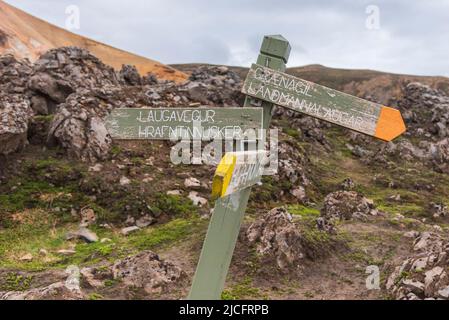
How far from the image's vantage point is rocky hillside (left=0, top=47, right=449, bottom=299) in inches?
314

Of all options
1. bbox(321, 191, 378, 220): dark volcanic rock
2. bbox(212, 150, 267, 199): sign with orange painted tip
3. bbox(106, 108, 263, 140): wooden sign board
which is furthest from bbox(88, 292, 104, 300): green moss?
bbox(321, 191, 378, 220): dark volcanic rock

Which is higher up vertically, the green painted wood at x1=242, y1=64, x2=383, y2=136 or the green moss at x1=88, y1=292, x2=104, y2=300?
the green painted wood at x1=242, y1=64, x2=383, y2=136

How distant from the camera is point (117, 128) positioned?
427 cm

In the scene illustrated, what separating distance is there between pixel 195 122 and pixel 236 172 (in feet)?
3.12

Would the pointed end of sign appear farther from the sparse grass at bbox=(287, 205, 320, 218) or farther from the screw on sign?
the sparse grass at bbox=(287, 205, 320, 218)

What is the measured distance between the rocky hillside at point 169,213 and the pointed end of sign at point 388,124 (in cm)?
361

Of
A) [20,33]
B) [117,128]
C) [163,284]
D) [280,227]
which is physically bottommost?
[163,284]

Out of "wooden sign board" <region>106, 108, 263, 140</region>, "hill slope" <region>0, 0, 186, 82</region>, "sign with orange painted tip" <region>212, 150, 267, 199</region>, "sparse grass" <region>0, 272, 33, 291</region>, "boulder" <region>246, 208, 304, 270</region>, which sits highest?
"hill slope" <region>0, 0, 186, 82</region>

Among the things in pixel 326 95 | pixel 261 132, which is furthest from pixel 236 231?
pixel 326 95

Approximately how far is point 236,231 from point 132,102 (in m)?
14.4

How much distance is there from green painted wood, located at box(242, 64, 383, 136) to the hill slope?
50.1m

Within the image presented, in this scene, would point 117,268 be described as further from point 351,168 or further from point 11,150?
point 351,168

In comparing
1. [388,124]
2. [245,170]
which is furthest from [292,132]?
[245,170]

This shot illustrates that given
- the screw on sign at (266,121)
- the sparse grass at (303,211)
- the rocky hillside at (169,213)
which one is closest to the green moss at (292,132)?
the rocky hillside at (169,213)
